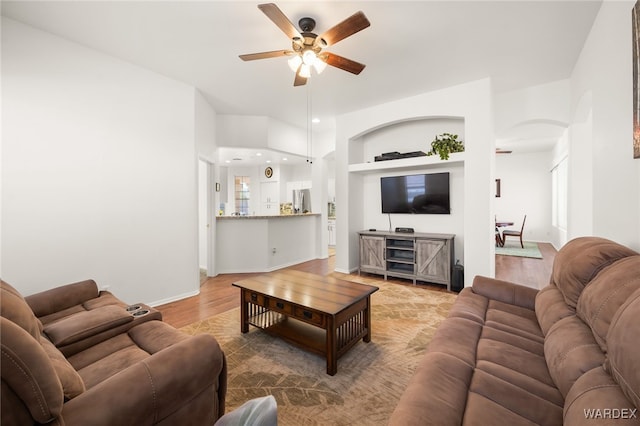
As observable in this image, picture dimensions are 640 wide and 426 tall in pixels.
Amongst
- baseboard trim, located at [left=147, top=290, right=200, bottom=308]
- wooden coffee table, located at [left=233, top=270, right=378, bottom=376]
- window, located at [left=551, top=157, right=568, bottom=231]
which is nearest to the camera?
wooden coffee table, located at [left=233, top=270, right=378, bottom=376]

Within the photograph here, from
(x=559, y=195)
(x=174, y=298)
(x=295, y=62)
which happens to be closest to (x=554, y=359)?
(x=295, y=62)

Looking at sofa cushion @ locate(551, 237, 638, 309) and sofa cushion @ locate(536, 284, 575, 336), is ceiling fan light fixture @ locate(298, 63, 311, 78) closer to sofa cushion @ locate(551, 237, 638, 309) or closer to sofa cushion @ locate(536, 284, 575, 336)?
sofa cushion @ locate(551, 237, 638, 309)

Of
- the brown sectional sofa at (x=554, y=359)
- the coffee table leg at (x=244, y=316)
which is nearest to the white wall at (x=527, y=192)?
the brown sectional sofa at (x=554, y=359)

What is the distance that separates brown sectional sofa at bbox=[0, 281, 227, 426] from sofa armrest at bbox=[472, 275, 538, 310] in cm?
206

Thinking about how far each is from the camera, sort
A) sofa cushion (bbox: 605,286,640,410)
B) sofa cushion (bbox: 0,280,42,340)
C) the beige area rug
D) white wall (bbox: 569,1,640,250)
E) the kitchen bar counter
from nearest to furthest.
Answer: sofa cushion (bbox: 605,286,640,410)
sofa cushion (bbox: 0,280,42,340)
the beige area rug
white wall (bbox: 569,1,640,250)
the kitchen bar counter

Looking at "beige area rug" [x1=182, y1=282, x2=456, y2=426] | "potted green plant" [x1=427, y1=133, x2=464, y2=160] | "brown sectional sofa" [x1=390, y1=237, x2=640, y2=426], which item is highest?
"potted green plant" [x1=427, y1=133, x2=464, y2=160]

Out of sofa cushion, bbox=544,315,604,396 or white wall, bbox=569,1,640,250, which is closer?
sofa cushion, bbox=544,315,604,396

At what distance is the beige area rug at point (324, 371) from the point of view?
166cm

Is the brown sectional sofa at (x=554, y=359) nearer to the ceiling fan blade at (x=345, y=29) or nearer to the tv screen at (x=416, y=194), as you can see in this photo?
the ceiling fan blade at (x=345, y=29)

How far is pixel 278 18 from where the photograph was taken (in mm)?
1996

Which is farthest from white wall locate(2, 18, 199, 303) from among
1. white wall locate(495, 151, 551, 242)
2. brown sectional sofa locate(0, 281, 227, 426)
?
white wall locate(495, 151, 551, 242)

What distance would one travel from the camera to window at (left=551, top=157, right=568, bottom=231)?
260 inches

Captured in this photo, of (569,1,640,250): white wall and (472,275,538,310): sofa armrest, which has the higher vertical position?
(569,1,640,250): white wall

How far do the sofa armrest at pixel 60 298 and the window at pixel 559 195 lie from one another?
8773mm
